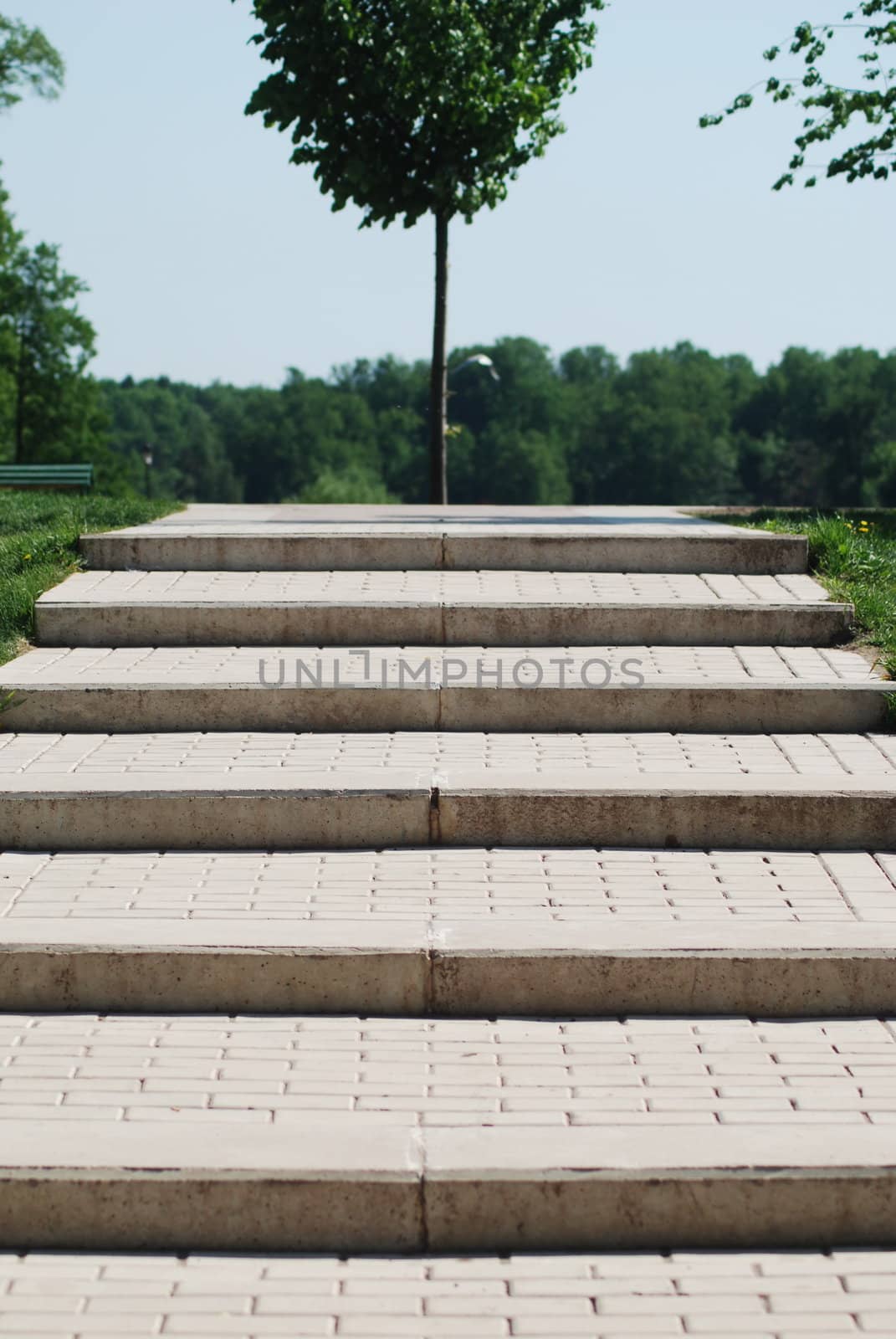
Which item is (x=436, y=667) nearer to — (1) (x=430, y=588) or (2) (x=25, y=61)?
(1) (x=430, y=588)

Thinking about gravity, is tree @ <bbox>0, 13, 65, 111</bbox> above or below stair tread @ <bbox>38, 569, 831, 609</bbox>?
above

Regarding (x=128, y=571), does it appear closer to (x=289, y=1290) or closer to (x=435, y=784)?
(x=435, y=784)

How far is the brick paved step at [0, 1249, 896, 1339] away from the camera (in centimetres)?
333

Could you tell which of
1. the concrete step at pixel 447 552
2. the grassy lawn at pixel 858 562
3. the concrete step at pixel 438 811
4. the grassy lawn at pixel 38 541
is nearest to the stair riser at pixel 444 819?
the concrete step at pixel 438 811

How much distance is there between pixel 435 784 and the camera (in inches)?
214

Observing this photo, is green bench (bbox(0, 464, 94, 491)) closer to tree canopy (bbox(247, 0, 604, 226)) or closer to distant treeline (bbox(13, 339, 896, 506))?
tree canopy (bbox(247, 0, 604, 226))

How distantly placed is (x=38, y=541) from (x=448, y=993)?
499cm

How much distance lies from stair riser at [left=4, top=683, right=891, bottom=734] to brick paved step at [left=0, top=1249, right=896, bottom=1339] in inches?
118

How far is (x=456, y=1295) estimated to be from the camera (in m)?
3.47

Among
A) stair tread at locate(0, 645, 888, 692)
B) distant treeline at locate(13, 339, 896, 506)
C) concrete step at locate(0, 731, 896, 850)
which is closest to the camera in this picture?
concrete step at locate(0, 731, 896, 850)

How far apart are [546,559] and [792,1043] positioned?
15.0ft

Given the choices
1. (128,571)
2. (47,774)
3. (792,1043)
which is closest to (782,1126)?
(792,1043)

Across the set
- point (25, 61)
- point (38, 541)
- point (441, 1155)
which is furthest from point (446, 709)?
point (25, 61)

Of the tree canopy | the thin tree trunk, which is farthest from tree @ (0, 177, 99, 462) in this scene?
the tree canopy
